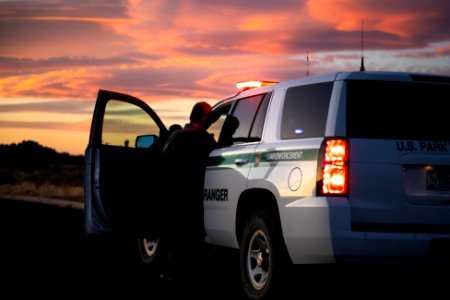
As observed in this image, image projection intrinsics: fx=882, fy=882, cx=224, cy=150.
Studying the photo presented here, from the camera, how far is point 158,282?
10039mm

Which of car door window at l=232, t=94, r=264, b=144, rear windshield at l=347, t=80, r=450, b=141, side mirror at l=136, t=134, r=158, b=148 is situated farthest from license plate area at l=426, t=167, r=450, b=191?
side mirror at l=136, t=134, r=158, b=148

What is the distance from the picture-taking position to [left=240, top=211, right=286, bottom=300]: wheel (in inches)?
314

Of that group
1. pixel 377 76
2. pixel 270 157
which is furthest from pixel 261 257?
pixel 377 76

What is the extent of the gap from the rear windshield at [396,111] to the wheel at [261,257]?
1337mm

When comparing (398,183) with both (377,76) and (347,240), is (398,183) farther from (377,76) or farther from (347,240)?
(377,76)

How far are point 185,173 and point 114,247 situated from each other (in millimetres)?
4453

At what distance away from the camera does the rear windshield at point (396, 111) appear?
7.41 meters

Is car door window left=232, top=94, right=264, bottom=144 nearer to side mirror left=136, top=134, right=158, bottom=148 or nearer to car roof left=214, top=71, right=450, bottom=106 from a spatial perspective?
car roof left=214, top=71, right=450, bottom=106

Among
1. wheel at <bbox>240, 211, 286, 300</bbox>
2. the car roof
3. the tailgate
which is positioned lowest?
wheel at <bbox>240, 211, 286, 300</bbox>

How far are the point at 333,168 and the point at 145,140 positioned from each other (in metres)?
4.12

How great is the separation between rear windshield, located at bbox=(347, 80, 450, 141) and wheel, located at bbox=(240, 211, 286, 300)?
1.34 metres

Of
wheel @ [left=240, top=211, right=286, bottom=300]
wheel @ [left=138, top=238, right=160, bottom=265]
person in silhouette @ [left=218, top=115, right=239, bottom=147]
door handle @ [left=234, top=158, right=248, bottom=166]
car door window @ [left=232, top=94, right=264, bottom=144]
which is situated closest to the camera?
wheel @ [left=240, top=211, right=286, bottom=300]

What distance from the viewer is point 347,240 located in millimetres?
7223

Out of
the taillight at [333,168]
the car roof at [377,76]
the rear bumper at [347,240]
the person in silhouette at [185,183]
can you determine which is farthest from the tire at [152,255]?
the taillight at [333,168]
